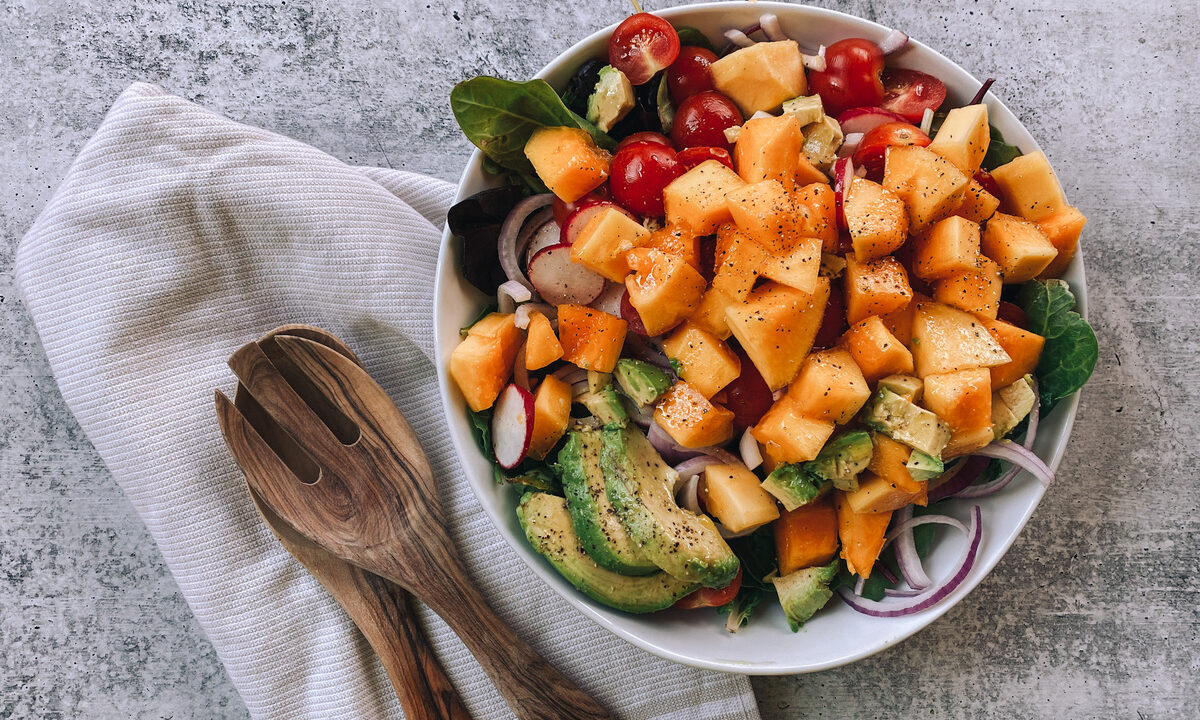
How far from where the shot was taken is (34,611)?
2.52m

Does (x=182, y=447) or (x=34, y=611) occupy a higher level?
(x=182, y=447)

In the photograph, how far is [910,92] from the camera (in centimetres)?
217

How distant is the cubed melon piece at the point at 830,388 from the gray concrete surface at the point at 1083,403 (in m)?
1.12

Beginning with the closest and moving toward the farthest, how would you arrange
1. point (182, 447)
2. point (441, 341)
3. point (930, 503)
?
point (441, 341), point (930, 503), point (182, 447)

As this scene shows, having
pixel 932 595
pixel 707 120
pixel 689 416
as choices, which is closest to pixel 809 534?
pixel 932 595

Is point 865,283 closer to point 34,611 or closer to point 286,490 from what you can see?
point 286,490

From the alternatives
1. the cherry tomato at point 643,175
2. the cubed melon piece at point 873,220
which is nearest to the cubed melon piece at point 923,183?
the cubed melon piece at point 873,220

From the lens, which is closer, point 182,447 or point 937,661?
point 182,447

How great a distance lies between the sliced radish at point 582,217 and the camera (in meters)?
1.99

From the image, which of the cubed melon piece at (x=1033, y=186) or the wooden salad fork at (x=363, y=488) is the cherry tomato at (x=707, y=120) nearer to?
the cubed melon piece at (x=1033, y=186)

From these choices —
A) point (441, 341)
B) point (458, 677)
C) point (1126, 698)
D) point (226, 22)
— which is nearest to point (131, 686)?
point (458, 677)

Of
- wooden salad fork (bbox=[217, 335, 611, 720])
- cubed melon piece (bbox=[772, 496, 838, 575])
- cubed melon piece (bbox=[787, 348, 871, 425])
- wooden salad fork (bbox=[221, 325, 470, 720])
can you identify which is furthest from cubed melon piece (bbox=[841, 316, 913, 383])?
wooden salad fork (bbox=[221, 325, 470, 720])

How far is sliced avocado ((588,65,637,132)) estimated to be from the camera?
2.05 metres

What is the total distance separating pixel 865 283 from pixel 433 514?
4.49 ft
